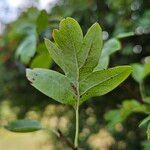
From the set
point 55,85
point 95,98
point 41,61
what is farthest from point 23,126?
point 95,98

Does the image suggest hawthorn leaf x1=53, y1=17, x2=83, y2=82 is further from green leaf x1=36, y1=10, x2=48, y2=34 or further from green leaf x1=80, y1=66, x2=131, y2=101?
green leaf x1=36, y1=10, x2=48, y2=34

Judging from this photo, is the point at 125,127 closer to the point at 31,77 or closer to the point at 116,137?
the point at 116,137

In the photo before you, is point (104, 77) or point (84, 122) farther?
point (84, 122)

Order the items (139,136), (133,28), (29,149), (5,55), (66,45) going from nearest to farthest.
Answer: (66,45) → (133,28) → (139,136) → (5,55) → (29,149)

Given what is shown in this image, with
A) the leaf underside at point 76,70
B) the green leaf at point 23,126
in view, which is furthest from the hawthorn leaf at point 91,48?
the green leaf at point 23,126

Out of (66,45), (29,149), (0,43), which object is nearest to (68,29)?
(66,45)

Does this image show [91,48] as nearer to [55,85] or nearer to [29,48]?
[55,85]

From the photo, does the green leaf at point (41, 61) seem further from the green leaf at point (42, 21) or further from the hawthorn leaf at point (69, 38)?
the hawthorn leaf at point (69, 38)

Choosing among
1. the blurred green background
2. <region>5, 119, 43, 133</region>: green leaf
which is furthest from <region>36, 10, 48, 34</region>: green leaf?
the blurred green background
